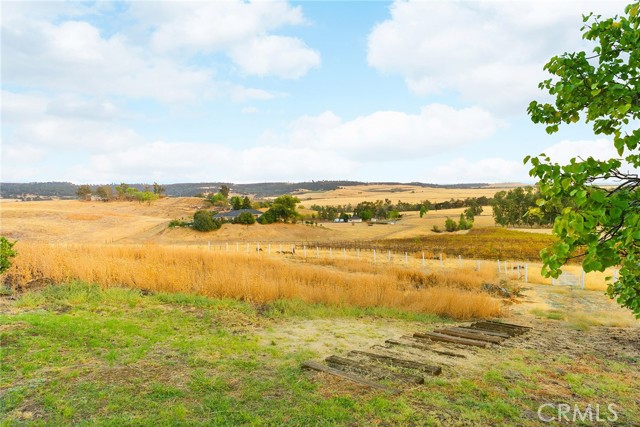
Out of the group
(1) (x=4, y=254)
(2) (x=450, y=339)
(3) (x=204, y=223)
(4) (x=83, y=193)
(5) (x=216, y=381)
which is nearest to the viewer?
(5) (x=216, y=381)

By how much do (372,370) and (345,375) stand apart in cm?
55

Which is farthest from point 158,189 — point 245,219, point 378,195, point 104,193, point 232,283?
point 232,283

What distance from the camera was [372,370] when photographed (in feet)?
21.4

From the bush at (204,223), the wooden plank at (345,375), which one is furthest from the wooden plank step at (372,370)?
the bush at (204,223)

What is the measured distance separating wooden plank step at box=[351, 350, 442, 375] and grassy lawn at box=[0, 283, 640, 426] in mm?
209

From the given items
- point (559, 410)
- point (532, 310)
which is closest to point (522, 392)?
point (559, 410)

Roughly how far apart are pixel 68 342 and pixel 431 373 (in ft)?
21.0

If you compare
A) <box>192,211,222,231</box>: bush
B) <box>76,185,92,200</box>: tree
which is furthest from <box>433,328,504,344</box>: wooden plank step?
<box>76,185,92,200</box>: tree

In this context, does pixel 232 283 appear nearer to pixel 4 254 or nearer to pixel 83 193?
pixel 4 254

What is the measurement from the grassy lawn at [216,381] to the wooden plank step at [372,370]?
0.27 m

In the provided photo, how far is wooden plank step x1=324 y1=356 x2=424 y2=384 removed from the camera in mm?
6059

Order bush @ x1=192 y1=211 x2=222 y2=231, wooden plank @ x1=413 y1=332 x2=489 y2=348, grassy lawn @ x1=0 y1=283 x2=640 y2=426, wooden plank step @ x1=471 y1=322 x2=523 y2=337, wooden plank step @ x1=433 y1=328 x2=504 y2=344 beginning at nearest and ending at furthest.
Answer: grassy lawn @ x1=0 y1=283 x2=640 y2=426, wooden plank @ x1=413 y1=332 x2=489 y2=348, wooden plank step @ x1=433 y1=328 x2=504 y2=344, wooden plank step @ x1=471 y1=322 x2=523 y2=337, bush @ x1=192 y1=211 x2=222 y2=231

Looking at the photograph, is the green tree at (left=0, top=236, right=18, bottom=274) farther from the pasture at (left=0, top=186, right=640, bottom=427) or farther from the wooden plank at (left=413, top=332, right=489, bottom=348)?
the wooden plank at (left=413, top=332, right=489, bottom=348)

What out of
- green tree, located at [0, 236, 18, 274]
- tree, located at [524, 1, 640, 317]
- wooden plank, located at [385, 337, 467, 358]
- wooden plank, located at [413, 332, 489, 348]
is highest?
tree, located at [524, 1, 640, 317]
